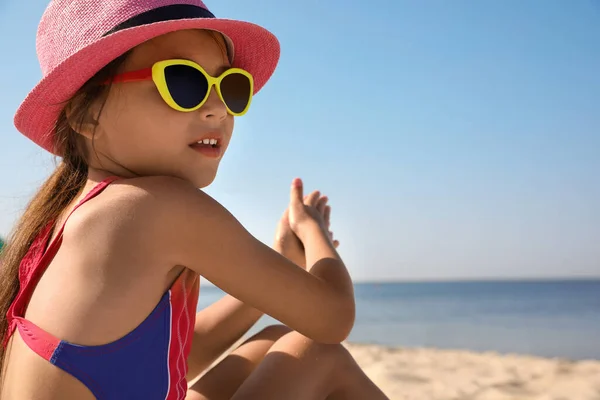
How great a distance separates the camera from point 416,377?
4.87 metres

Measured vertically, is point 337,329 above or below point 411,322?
below

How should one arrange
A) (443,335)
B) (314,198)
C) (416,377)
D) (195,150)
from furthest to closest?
1. (443,335)
2. (416,377)
3. (314,198)
4. (195,150)

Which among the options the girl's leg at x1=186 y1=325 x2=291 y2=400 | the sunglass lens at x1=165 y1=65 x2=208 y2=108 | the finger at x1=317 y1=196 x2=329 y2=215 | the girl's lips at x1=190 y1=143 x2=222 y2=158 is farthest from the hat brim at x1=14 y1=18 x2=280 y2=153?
the girl's leg at x1=186 y1=325 x2=291 y2=400

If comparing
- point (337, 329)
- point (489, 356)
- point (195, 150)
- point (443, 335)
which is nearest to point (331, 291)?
point (337, 329)

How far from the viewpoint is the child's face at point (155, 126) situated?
1.73 metres

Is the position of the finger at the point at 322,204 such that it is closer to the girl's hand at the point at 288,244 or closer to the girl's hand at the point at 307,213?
the girl's hand at the point at 307,213

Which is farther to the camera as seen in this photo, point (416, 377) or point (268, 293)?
point (416, 377)

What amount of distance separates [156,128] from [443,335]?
13.3 meters

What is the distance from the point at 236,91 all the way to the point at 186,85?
0.22 m

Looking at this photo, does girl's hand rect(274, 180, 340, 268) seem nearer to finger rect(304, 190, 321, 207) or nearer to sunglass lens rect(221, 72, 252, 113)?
finger rect(304, 190, 321, 207)

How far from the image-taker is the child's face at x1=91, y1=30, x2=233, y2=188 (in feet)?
5.67

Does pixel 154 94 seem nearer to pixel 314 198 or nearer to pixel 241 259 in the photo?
pixel 241 259

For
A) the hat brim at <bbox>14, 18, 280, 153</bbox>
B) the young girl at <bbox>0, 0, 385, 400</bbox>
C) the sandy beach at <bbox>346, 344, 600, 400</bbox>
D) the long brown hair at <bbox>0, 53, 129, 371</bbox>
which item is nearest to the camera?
the young girl at <bbox>0, 0, 385, 400</bbox>

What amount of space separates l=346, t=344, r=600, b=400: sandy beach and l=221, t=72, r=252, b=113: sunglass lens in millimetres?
2803
